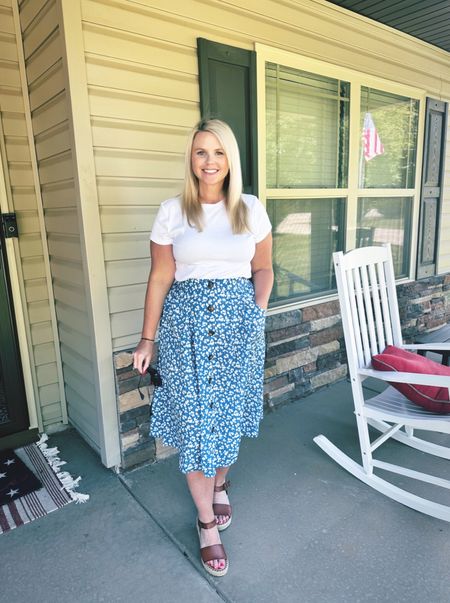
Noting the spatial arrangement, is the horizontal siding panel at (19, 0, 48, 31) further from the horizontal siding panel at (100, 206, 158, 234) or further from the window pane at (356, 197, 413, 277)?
the window pane at (356, 197, 413, 277)

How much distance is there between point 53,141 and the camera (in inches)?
80.2

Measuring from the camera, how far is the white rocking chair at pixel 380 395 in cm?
184

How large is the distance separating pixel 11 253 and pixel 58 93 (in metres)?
0.86

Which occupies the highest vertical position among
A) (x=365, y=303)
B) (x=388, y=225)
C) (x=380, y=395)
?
(x=388, y=225)

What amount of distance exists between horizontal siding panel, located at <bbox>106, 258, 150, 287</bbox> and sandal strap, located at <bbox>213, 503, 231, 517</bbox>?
1.07 m

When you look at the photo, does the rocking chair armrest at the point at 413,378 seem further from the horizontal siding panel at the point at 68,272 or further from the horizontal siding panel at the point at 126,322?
the horizontal siding panel at the point at 68,272

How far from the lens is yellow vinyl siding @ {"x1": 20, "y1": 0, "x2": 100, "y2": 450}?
190 centimetres

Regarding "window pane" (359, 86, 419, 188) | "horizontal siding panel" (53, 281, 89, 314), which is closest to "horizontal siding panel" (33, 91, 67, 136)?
"horizontal siding panel" (53, 281, 89, 314)

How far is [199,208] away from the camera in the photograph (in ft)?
5.13

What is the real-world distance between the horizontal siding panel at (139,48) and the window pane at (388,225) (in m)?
1.64

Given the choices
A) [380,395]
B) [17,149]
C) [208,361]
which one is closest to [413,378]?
[380,395]

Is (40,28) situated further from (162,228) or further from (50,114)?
(162,228)

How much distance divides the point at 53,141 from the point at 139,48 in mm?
583

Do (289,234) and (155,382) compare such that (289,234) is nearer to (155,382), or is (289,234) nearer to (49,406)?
(155,382)
